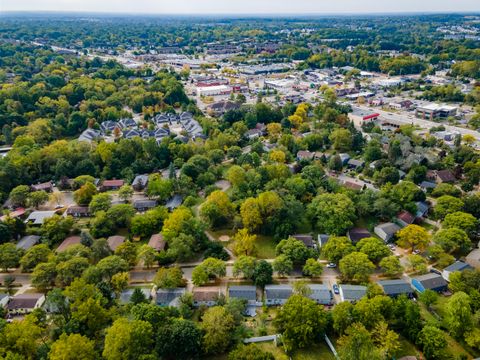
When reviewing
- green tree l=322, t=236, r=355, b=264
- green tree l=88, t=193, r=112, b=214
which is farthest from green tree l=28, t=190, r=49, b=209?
green tree l=322, t=236, r=355, b=264

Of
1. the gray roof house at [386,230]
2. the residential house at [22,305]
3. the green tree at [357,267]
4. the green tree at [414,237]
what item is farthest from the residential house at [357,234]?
the residential house at [22,305]

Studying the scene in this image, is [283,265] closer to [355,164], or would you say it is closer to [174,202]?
[174,202]

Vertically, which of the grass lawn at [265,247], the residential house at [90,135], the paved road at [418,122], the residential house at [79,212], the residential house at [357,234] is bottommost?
the grass lawn at [265,247]

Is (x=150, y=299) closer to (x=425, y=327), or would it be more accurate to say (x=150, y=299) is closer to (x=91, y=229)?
(x=91, y=229)

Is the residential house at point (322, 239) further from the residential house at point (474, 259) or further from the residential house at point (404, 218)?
the residential house at point (474, 259)

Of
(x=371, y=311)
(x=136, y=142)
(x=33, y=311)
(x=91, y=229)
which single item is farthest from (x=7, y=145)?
(x=371, y=311)
